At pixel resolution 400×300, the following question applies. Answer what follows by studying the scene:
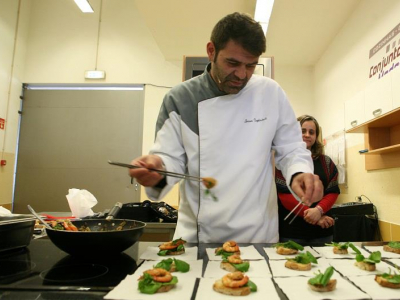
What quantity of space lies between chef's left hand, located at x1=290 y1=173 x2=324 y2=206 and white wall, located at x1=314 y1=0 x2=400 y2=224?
188cm

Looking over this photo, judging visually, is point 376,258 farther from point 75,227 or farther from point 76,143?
point 76,143

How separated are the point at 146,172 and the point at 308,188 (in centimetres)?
55

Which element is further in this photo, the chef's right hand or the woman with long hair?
the woman with long hair

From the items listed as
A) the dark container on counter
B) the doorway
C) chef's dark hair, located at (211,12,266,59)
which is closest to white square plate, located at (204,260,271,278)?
the dark container on counter

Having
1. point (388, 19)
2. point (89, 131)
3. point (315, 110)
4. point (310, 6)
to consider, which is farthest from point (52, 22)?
point (388, 19)

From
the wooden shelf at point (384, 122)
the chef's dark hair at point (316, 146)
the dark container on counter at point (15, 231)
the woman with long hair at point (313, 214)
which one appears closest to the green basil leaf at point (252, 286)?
the dark container on counter at point (15, 231)

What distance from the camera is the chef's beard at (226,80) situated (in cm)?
128

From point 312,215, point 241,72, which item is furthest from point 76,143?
point 241,72

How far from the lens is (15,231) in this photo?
100 cm

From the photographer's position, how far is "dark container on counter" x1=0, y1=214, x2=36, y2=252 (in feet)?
3.16

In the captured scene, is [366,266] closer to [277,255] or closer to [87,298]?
[277,255]

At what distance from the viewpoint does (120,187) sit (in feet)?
A: 14.8

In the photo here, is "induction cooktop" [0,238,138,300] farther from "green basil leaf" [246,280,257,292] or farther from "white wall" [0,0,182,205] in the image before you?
"white wall" [0,0,182,205]

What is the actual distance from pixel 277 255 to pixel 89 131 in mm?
4115
